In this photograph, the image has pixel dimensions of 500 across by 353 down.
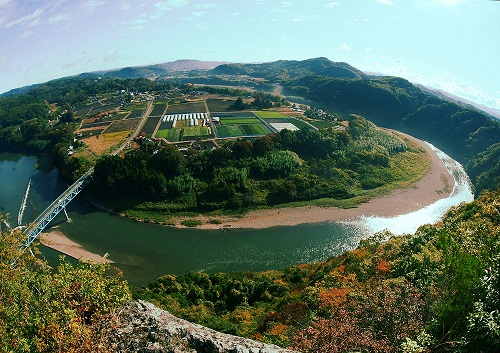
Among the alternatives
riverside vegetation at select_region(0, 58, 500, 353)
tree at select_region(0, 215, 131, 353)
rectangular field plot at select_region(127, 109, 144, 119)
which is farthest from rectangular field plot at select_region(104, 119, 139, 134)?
tree at select_region(0, 215, 131, 353)

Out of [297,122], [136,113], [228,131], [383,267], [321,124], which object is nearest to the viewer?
[383,267]

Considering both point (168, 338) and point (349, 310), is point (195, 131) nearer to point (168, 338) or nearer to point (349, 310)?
point (349, 310)

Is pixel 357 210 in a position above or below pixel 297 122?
below

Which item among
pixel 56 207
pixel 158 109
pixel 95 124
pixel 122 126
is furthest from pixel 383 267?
pixel 158 109

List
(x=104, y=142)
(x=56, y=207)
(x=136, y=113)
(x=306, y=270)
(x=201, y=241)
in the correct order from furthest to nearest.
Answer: (x=136, y=113) < (x=104, y=142) < (x=56, y=207) < (x=201, y=241) < (x=306, y=270)

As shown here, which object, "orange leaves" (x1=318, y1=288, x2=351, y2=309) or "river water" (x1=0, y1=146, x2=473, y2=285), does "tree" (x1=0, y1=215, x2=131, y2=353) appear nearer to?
"orange leaves" (x1=318, y1=288, x2=351, y2=309)

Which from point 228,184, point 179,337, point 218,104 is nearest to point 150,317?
point 179,337

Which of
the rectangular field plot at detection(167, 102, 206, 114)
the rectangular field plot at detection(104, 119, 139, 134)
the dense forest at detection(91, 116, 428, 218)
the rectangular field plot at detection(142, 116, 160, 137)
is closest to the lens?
the dense forest at detection(91, 116, 428, 218)
